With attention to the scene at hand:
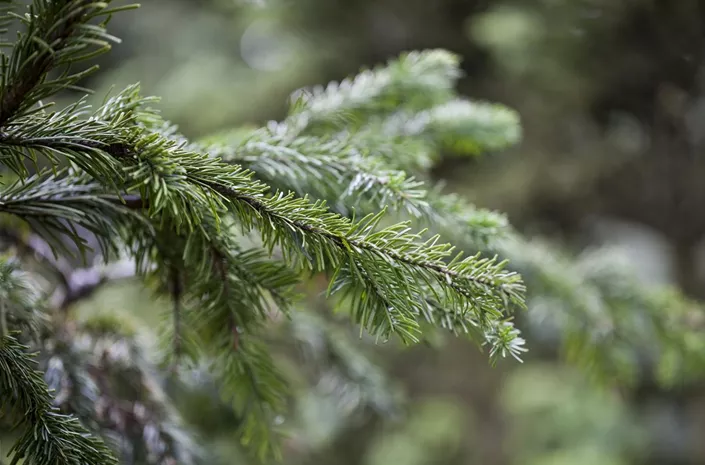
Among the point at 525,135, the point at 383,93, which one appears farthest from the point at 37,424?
the point at 525,135

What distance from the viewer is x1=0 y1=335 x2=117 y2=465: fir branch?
323 mm

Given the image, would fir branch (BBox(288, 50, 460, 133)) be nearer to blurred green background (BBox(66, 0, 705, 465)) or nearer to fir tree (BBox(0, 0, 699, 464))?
fir tree (BBox(0, 0, 699, 464))

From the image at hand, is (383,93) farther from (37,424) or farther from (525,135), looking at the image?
(525,135)

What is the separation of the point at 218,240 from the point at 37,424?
155mm

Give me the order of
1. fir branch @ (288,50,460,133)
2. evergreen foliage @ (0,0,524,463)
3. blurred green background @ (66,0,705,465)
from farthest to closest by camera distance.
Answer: blurred green background @ (66,0,705,465)
fir branch @ (288,50,460,133)
evergreen foliage @ (0,0,524,463)

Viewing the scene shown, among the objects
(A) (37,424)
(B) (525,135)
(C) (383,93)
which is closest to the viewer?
(A) (37,424)

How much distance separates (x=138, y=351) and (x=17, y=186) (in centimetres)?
23

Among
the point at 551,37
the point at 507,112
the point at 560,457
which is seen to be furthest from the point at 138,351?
the point at 560,457

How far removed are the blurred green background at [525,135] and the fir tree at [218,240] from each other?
28 centimetres

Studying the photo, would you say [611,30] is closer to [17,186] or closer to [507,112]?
[507,112]

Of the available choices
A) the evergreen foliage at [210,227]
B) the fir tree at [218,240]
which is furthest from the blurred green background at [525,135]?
the evergreen foliage at [210,227]

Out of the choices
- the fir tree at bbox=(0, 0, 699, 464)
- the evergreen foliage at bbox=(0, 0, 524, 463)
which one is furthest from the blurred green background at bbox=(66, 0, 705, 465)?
the evergreen foliage at bbox=(0, 0, 524, 463)

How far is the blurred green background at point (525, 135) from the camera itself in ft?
4.20

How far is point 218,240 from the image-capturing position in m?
0.35
